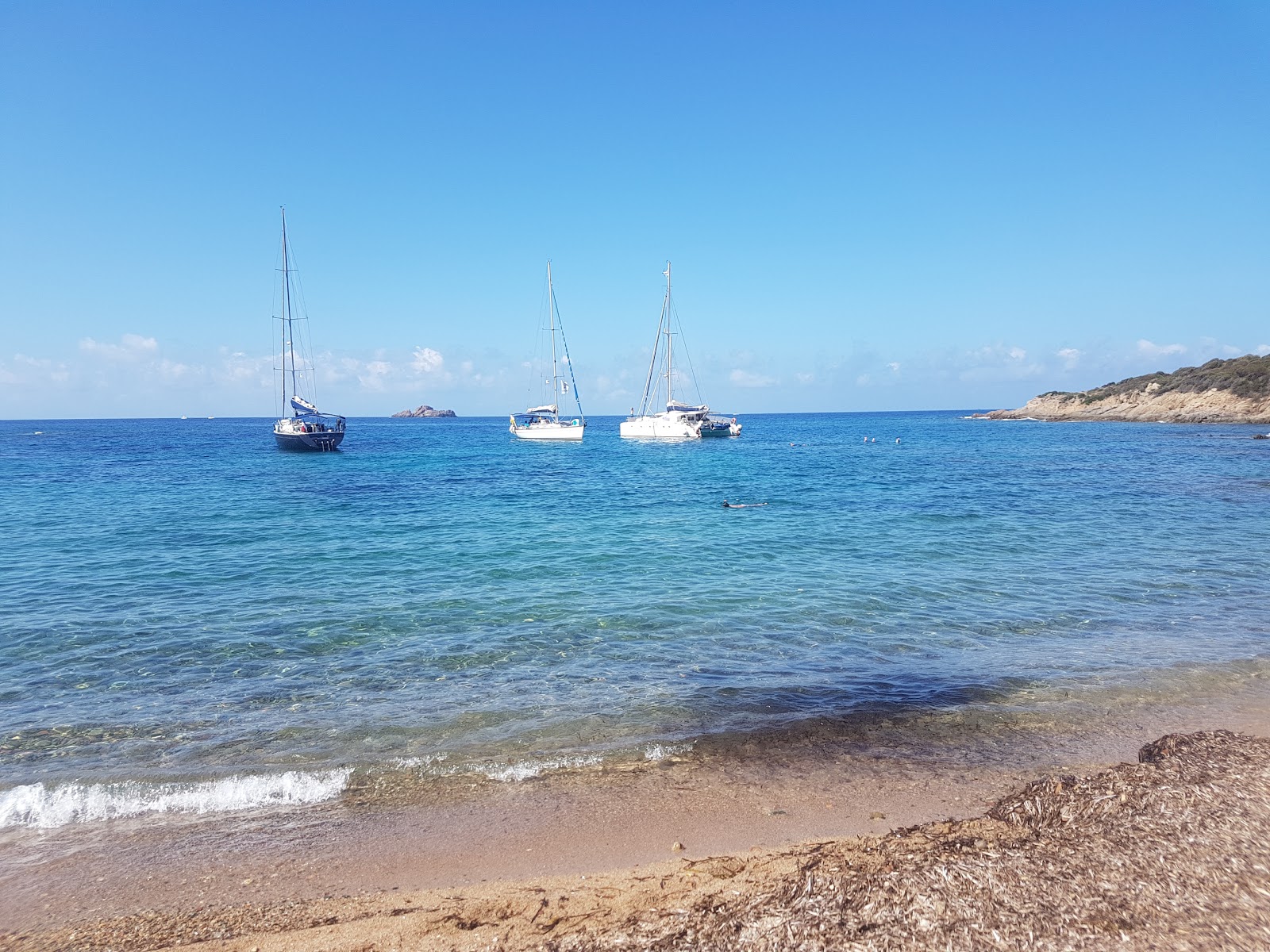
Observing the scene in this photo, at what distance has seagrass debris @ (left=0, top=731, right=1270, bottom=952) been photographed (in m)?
4.15

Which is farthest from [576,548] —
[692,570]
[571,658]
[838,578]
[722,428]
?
[722,428]

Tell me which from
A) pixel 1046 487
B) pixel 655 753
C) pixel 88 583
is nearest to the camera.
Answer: pixel 655 753

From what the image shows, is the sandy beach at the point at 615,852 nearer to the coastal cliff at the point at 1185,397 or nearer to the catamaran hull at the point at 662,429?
the catamaran hull at the point at 662,429

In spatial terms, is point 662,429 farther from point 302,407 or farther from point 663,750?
point 663,750

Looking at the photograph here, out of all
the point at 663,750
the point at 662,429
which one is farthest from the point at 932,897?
the point at 662,429

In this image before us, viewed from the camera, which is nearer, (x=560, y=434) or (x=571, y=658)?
(x=571, y=658)

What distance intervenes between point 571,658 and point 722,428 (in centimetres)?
7843

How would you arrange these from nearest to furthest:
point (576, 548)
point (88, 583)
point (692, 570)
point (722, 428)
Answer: point (88, 583), point (692, 570), point (576, 548), point (722, 428)

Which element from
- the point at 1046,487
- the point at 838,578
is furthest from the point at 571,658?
the point at 1046,487

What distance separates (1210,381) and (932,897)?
410ft

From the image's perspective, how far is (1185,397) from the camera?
330ft

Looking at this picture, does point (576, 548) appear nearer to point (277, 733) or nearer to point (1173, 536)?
point (277, 733)

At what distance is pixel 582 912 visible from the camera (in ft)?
17.0

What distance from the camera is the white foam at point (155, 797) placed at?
23.4 ft
